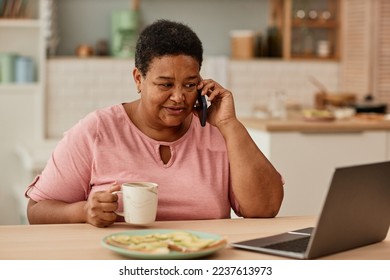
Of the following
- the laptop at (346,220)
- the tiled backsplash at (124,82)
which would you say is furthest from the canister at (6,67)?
the laptop at (346,220)

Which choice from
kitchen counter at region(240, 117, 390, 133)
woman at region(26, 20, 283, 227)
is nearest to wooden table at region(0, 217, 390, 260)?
woman at region(26, 20, 283, 227)

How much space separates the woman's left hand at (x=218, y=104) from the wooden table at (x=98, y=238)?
36 cm

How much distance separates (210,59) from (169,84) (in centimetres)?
382

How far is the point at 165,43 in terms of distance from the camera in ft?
6.75

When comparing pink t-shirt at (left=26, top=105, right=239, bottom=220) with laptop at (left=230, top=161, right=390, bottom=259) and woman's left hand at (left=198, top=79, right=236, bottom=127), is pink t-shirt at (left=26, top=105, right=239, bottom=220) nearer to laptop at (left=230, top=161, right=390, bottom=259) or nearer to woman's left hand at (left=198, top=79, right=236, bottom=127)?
woman's left hand at (left=198, top=79, right=236, bottom=127)

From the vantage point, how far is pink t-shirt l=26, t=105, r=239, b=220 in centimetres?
209

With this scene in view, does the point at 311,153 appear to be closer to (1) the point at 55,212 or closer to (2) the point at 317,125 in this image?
(2) the point at 317,125

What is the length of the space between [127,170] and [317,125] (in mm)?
2349

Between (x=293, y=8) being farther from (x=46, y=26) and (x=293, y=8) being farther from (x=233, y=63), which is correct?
(x=46, y=26)

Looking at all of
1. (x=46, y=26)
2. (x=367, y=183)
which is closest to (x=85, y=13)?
(x=46, y=26)

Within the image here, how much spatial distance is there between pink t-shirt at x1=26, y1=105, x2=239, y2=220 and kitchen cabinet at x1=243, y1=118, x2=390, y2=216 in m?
2.10

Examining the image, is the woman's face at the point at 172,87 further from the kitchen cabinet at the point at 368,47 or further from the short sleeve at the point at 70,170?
the kitchen cabinet at the point at 368,47

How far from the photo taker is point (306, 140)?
4297 mm

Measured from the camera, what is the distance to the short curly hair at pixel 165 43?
6.73 ft
